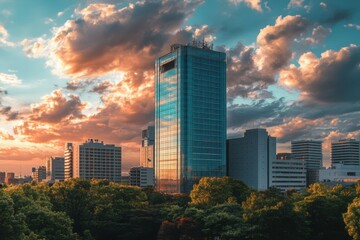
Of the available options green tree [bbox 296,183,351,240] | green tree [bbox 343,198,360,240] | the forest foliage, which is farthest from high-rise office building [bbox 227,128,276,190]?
green tree [bbox 343,198,360,240]

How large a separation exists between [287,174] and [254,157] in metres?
24.1

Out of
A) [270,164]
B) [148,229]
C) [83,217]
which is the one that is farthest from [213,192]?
[270,164]

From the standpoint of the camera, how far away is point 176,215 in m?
70.5

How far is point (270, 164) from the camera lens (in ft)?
578

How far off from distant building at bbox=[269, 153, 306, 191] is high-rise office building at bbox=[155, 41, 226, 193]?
2645 centimetres

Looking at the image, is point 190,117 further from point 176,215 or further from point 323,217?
point 323,217

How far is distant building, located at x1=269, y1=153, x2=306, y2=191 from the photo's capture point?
17912cm

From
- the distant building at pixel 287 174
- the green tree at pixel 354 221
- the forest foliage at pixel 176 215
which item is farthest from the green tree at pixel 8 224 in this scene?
the distant building at pixel 287 174

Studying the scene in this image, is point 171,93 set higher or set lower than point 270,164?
higher

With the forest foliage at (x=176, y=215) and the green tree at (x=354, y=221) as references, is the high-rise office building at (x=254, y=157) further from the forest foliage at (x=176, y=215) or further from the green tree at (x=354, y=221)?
the green tree at (x=354, y=221)

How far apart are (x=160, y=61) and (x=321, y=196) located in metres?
111

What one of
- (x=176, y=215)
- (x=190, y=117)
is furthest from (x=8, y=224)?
(x=190, y=117)

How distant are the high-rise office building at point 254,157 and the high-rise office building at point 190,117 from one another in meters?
13.9

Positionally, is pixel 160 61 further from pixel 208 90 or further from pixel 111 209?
pixel 111 209
